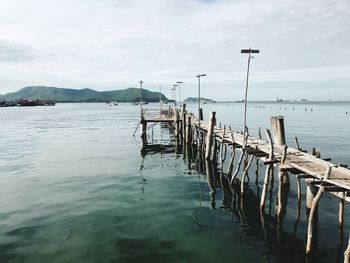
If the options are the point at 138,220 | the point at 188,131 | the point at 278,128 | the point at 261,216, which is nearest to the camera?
the point at 138,220

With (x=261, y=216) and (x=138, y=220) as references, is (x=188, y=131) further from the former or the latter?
(x=138, y=220)

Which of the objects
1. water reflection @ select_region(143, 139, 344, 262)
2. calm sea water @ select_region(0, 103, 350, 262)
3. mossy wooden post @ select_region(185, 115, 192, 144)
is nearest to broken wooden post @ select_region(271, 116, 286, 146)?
water reflection @ select_region(143, 139, 344, 262)

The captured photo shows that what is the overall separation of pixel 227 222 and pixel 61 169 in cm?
1658

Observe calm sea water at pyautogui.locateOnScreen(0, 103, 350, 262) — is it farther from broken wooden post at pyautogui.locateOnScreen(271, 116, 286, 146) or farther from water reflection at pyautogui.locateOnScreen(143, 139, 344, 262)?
broken wooden post at pyautogui.locateOnScreen(271, 116, 286, 146)

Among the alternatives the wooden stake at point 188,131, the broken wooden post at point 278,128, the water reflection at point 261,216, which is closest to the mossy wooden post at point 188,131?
the wooden stake at point 188,131

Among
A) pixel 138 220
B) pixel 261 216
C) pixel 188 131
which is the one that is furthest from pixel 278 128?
pixel 188 131

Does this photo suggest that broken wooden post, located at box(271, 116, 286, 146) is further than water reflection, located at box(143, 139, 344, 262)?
Yes

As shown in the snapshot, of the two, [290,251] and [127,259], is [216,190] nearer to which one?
[290,251]

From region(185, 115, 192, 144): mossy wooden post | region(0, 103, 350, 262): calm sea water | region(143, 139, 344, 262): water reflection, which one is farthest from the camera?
region(185, 115, 192, 144): mossy wooden post

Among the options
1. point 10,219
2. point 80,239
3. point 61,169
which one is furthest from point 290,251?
point 61,169

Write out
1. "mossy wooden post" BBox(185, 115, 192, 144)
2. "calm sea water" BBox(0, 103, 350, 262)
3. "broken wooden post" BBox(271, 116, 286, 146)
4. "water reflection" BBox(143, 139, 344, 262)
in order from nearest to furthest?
"calm sea water" BBox(0, 103, 350, 262) → "water reflection" BBox(143, 139, 344, 262) → "broken wooden post" BBox(271, 116, 286, 146) → "mossy wooden post" BBox(185, 115, 192, 144)

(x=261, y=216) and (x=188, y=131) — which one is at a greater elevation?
(x=188, y=131)

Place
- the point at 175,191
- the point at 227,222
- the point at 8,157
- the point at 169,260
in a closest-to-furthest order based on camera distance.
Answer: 1. the point at 169,260
2. the point at 227,222
3. the point at 175,191
4. the point at 8,157

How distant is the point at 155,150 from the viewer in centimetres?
3859
